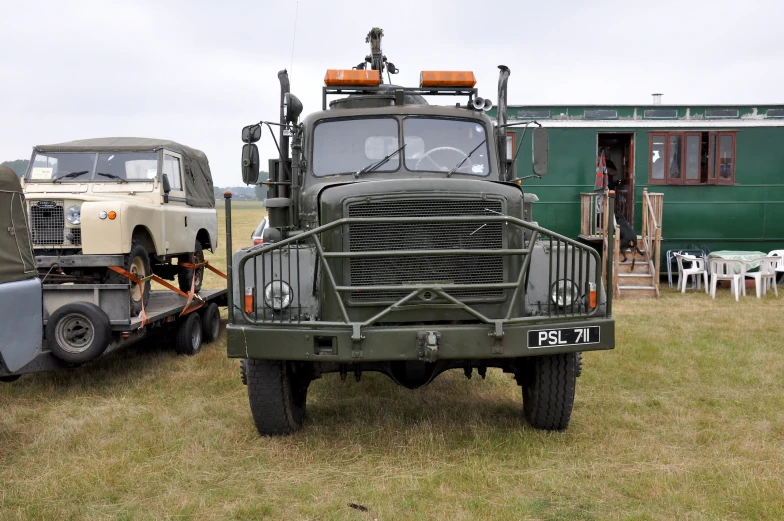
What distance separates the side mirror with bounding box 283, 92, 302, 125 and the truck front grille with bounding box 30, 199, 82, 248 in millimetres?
2694

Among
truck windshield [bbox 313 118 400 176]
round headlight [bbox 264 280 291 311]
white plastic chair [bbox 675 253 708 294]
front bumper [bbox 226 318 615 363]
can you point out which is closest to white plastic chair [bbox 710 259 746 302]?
white plastic chair [bbox 675 253 708 294]

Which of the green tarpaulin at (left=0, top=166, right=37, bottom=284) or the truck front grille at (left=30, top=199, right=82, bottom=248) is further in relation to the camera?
the truck front grille at (left=30, top=199, right=82, bottom=248)

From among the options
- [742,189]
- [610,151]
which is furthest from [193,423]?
[610,151]

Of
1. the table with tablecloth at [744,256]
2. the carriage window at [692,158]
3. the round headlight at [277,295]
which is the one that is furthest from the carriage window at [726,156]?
the round headlight at [277,295]

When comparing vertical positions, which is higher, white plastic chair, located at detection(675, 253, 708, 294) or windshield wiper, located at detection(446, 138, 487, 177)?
windshield wiper, located at detection(446, 138, 487, 177)

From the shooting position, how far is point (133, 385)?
6.86 metres

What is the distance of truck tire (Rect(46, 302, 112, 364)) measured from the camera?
6.29m

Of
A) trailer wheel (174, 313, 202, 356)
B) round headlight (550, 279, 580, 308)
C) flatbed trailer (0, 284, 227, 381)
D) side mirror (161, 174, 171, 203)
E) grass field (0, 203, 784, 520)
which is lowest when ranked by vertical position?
grass field (0, 203, 784, 520)

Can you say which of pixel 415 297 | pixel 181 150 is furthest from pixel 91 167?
pixel 415 297

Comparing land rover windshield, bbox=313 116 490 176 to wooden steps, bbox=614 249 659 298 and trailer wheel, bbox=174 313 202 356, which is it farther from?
wooden steps, bbox=614 249 659 298

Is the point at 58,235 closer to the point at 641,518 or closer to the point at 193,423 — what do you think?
the point at 193,423

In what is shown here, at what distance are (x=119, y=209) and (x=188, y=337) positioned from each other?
5.41ft

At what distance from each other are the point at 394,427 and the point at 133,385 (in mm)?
2855

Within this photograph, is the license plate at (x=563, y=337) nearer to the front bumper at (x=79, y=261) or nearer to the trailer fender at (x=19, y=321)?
the trailer fender at (x=19, y=321)
